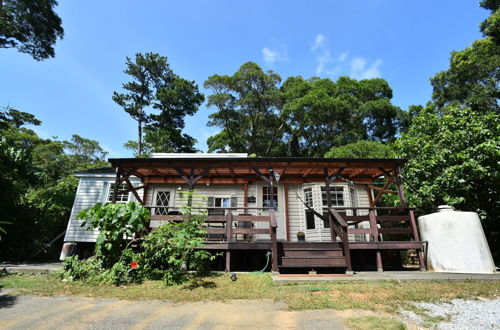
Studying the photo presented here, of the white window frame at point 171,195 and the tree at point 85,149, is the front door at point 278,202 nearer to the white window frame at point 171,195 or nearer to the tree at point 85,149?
the white window frame at point 171,195

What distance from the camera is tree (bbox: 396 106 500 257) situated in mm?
7727

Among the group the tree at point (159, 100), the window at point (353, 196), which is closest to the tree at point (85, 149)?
the tree at point (159, 100)

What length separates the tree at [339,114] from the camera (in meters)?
21.7

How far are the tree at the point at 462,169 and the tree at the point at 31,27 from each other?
20422mm

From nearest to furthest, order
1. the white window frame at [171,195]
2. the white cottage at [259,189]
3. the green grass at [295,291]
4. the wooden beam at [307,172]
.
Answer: the green grass at [295,291]
the white cottage at [259,189]
the wooden beam at [307,172]
the white window frame at [171,195]

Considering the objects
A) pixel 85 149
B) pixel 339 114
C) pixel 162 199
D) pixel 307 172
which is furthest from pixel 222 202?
pixel 85 149

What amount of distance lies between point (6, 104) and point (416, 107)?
93.7 feet

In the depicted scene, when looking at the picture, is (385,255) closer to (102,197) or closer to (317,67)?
(102,197)

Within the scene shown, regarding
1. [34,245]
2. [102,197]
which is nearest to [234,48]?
[102,197]

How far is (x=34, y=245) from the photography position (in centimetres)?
1039

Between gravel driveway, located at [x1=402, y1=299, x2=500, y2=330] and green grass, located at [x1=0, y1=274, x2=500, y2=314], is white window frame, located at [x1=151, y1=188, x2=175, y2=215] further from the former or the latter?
gravel driveway, located at [x1=402, y1=299, x2=500, y2=330]

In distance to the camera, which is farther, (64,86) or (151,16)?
(64,86)

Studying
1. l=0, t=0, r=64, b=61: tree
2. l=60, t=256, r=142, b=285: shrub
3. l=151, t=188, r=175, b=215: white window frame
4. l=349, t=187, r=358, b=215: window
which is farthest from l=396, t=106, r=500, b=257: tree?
l=0, t=0, r=64, b=61: tree

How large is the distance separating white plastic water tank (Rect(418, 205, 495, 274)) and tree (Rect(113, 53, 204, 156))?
2196 centimetres
